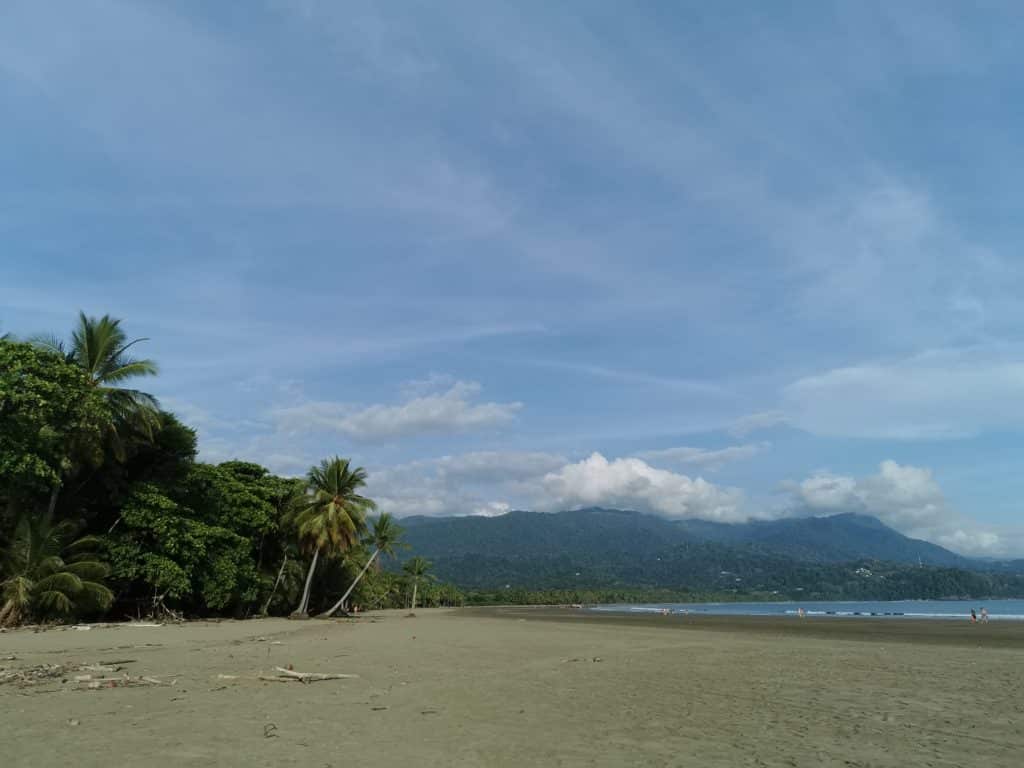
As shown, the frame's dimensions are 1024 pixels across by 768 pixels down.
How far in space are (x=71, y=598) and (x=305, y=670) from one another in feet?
56.8

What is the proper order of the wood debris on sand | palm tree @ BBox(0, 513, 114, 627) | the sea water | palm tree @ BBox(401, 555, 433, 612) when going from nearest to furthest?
1. the wood debris on sand
2. palm tree @ BBox(0, 513, 114, 627)
3. the sea water
4. palm tree @ BBox(401, 555, 433, 612)

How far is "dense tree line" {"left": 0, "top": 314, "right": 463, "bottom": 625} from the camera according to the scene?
23.9 metres

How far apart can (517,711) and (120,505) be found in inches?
1042

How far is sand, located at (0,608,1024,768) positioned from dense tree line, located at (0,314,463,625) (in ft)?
25.9

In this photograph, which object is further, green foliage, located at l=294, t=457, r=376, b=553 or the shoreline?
green foliage, located at l=294, t=457, r=376, b=553

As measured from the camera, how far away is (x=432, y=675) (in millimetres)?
14070

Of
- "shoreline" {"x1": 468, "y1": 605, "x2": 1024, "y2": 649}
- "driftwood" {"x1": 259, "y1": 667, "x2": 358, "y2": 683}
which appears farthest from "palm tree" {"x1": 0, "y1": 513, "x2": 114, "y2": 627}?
"shoreline" {"x1": 468, "y1": 605, "x2": 1024, "y2": 649}

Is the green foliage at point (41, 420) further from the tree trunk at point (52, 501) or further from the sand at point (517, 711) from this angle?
the sand at point (517, 711)

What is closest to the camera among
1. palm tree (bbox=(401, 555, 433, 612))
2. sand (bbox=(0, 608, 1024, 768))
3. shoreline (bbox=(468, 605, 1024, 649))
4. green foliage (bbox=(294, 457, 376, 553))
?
sand (bbox=(0, 608, 1024, 768))

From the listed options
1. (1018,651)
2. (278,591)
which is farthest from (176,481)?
(1018,651)

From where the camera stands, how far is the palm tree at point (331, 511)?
1572 inches

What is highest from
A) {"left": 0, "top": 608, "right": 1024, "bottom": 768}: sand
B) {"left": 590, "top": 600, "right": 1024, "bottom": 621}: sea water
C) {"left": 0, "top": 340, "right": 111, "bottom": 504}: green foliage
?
{"left": 0, "top": 340, "right": 111, "bottom": 504}: green foliage

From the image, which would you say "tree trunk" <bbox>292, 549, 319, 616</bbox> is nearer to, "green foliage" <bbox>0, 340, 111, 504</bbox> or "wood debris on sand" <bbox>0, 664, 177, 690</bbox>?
"green foliage" <bbox>0, 340, 111, 504</bbox>

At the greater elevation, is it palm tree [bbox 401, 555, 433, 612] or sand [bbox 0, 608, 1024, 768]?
sand [bbox 0, 608, 1024, 768]
